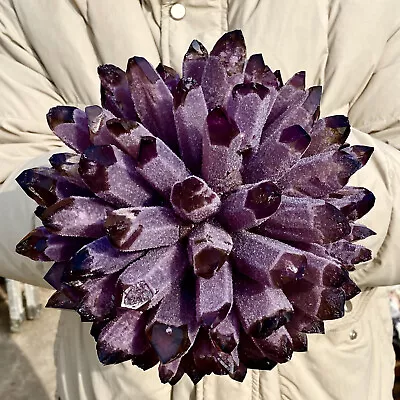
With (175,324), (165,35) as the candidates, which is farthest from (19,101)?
(175,324)

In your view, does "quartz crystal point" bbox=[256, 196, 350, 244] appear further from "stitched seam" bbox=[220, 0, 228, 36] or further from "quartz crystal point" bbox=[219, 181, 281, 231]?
"stitched seam" bbox=[220, 0, 228, 36]

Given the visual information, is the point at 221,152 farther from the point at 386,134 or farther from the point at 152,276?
the point at 386,134

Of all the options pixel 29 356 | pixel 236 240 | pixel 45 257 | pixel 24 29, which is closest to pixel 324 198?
pixel 236 240

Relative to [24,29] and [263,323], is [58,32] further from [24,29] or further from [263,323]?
[263,323]

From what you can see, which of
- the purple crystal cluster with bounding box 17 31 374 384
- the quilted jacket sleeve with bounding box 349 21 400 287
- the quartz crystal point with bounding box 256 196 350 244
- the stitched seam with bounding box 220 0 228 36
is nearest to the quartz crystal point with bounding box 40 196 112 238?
the purple crystal cluster with bounding box 17 31 374 384

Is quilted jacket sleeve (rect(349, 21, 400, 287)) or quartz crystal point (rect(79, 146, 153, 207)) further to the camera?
quilted jacket sleeve (rect(349, 21, 400, 287))

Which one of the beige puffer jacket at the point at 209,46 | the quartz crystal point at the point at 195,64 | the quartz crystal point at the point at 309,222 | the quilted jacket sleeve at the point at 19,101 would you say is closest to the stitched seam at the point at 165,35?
the beige puffer jacket at the point at 209,46
